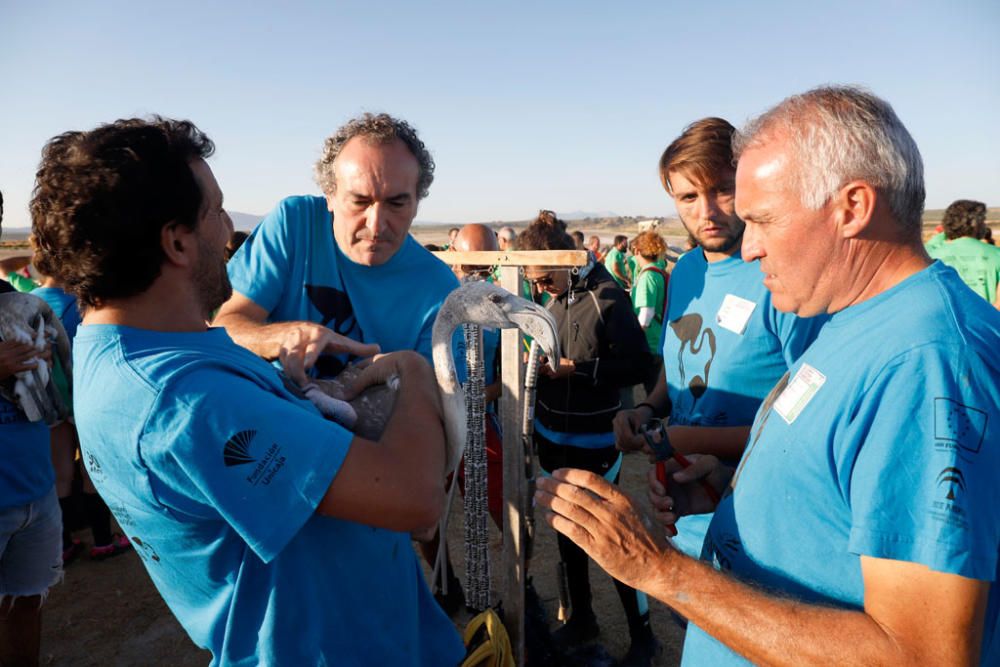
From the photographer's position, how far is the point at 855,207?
4.01 ft

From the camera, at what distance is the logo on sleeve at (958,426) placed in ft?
3.13

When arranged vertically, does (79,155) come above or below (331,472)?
above

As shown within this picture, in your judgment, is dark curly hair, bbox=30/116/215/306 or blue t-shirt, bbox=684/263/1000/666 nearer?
blue t-shirt, bbox=684/263/1000/666

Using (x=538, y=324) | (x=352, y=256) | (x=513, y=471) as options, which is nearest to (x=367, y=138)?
(x=352, y=256)

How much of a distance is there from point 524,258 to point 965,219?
6881 millimetres

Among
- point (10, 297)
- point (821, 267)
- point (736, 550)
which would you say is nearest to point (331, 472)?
point (736, 550)

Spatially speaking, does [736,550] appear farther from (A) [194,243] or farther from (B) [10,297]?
(B) [10,297]

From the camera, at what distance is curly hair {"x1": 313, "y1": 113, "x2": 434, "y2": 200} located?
2.24 m

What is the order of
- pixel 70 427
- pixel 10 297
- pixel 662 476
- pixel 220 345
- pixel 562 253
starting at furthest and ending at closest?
1. pixel 70 427
2. pixel 10 297
3. pixel 562 253
4. pixel 662 476
5. pixel 220 345

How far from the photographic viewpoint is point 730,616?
45.6 inches

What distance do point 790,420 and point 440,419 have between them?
35.2 inches

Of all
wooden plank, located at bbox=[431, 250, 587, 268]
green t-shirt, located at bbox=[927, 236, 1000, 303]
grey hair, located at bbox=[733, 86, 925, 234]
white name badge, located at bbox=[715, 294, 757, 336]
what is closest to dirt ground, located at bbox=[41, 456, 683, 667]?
white name badge, located at bbox=[715, 294, 757, 336]

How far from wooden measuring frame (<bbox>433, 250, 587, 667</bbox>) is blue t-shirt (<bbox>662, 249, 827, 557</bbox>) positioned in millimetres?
762

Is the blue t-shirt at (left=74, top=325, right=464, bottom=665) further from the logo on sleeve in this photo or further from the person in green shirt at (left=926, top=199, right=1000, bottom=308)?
the person in green shirt at (left=926, top=199, right=1000, bottom=308)
